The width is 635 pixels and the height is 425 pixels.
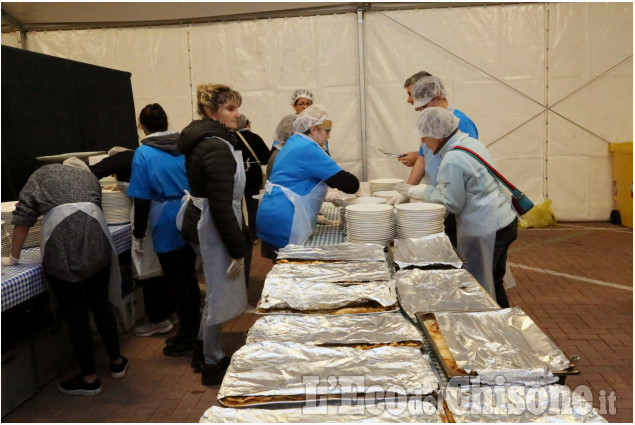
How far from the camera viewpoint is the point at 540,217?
777 centimetres

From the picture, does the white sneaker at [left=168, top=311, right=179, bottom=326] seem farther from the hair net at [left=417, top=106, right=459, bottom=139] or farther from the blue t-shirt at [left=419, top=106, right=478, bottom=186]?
the hair net at [left=417, top=106, right=459, bottom=139]

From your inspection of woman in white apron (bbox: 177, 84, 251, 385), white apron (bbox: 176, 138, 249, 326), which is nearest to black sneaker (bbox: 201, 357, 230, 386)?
woman in white apron (bbox: 177, 84, 251, 385)

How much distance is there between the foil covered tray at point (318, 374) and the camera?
1493 millimetres

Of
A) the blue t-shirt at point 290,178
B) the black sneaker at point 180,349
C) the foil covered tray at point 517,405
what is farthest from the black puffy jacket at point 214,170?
the foil covered tray at point 517,405

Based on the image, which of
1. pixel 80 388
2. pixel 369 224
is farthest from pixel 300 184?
pixel 80 388

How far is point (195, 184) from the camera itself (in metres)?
3.28

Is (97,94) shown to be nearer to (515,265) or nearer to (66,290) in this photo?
(66,290)

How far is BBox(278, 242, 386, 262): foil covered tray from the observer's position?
108 inches

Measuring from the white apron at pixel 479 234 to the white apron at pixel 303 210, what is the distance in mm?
880

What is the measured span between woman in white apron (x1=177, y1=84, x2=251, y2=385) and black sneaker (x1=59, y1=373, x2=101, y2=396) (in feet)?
2.15

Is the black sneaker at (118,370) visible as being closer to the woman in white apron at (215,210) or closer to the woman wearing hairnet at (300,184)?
the woman in white apron at (215,210)

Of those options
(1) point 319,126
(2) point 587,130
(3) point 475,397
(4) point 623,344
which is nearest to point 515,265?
(4) point 623,344

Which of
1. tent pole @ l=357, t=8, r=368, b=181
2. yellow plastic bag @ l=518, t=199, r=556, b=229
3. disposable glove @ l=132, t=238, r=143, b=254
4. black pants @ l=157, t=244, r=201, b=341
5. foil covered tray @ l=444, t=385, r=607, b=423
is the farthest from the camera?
yellow plastic bag @ l=518, t=199, r=556, b=229

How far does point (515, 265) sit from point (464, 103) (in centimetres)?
255
